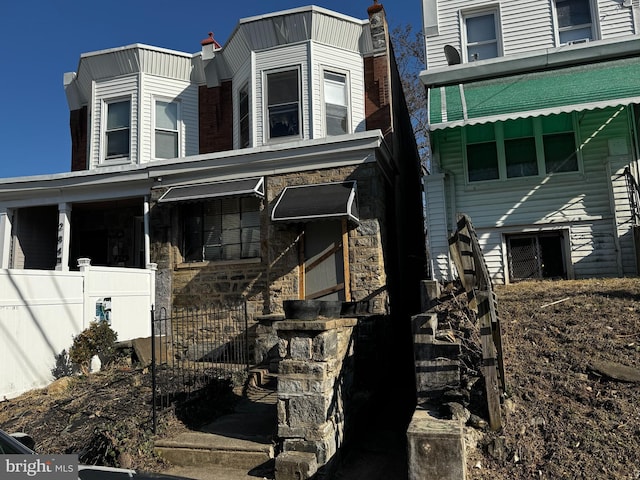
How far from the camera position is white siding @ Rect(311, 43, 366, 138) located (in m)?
10.7

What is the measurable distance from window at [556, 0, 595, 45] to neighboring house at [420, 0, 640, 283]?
0.9 inches

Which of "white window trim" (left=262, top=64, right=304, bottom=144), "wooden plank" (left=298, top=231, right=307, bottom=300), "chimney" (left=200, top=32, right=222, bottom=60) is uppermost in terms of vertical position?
"chimney" (left=200, top=32, right=222, bottom=60)

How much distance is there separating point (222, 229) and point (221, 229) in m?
0.03

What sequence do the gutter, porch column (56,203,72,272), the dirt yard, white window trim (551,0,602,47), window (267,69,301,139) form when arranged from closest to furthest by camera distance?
the dirt yard → the gutter → white window trim (551,0,602,47) → porch column (56,203,72,272) → window (267,69,301,139)

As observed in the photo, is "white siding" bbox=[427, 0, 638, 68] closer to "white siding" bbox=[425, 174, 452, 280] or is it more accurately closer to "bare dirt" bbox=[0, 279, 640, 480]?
"white siding" bbox=[425, 174, 452, 280]

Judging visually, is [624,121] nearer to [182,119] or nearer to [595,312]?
[595,312]

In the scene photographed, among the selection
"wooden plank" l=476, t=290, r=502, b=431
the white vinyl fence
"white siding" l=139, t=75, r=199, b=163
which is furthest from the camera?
"white siding" l=139, t=75, r=199, b=163

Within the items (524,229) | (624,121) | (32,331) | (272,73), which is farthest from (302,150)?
(624,121)

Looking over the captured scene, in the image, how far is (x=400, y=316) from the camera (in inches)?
407

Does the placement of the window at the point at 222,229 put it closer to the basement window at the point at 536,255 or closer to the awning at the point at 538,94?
the awning at the point at 538,94

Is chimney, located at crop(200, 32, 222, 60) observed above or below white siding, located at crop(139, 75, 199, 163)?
above

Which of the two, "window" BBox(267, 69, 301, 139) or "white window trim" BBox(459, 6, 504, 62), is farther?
"window" BBox(267, 69, 301, 139)

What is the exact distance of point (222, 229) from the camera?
33.2 ft

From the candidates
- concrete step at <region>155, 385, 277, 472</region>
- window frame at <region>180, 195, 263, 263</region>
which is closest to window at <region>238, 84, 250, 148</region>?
window frame at <region>180, 195, 263, 263</region>
